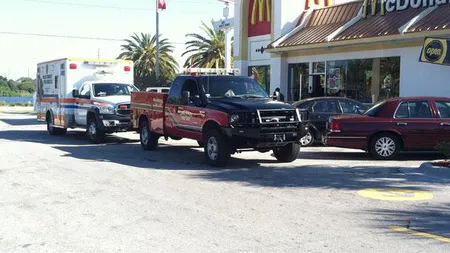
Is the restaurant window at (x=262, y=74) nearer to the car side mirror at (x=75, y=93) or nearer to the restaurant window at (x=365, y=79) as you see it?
the restaurant window at (x=365, y=79)

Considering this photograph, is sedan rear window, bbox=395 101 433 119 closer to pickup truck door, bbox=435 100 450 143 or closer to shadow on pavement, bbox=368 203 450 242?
pickup truck door, bbox=435 100 450 143

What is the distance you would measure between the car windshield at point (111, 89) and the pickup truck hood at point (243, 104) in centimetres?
705

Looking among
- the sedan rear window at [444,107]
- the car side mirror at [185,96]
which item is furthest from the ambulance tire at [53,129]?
the sedan rear window at [444,107]

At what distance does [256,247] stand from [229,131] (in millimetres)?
5782

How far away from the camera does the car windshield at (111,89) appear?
1871 centimetres

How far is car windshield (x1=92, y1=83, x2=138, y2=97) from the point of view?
61.4 feet

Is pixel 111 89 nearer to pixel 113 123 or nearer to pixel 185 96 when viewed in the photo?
pixel 113 123

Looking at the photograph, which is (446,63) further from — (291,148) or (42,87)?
(42,87)

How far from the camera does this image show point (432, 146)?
42.8 ft

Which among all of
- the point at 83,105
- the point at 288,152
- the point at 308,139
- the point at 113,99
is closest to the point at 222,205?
the point at 288,152

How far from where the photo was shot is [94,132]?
59.0 feet

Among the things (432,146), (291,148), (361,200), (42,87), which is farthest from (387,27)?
(42,87)

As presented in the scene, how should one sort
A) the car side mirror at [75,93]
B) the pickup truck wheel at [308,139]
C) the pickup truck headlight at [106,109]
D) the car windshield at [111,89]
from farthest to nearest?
1. the car side mirror at [75,93]
2. the car windshield at [111,89]
3. the pickup truck headlight at [106,109]
4. the pickup truck wheel at [308,139]

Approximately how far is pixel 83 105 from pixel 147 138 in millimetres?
4208
